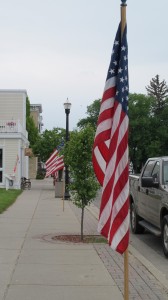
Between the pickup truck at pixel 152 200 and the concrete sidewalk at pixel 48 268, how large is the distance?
144cm

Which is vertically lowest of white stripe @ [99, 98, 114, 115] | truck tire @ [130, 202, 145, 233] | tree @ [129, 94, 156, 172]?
truck tire @ [130, 202, 145, 233]

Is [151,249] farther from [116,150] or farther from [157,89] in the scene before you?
[157,89]

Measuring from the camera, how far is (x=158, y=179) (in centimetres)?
1044

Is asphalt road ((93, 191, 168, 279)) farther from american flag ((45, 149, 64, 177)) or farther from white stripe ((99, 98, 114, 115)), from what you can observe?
american flag ((45, 149, 64, 177))

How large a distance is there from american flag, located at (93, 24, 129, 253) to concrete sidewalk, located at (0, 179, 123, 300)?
53.7 inches

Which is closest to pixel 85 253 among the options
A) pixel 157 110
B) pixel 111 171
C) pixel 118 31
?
pixel 111 171

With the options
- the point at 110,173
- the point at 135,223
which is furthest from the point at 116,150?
the point at 135,223

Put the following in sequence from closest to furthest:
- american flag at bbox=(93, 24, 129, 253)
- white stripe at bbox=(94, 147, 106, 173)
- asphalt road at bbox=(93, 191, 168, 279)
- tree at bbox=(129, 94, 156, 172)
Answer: american flag at bbox=(93, 24, 129, 253), white stripe at bbox=(94, 147, 106, 173), asphalt road at bbox=(93, 191, 168, 279), tree at bbox=(129, 94, 156, 172)

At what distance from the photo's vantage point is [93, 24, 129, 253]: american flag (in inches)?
209

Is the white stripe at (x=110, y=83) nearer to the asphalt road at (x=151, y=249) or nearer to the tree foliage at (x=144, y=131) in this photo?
the asphalt road at (x=151, y=249)

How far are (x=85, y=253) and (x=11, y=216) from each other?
22.2 feet

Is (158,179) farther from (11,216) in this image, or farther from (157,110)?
(157,110)

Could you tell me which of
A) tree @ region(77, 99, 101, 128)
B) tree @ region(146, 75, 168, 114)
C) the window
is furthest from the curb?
tree @ region(146, 75, 168, 114)

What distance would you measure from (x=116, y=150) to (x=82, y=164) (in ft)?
20.3
